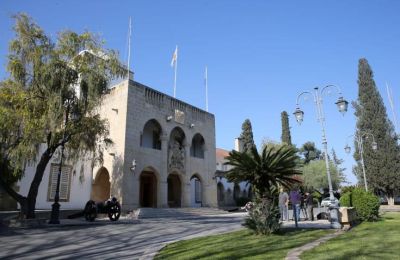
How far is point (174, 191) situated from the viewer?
31297 millimetres

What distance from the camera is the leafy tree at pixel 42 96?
593 inches

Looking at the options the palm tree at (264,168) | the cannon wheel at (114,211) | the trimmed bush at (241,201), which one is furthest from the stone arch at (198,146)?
the palm tree at (264,168)

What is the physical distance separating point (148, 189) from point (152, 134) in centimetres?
527

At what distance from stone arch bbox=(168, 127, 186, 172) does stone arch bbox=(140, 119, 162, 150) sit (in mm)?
1271

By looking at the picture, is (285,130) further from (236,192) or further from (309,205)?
(309,205)

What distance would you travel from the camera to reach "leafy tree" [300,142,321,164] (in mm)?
69938

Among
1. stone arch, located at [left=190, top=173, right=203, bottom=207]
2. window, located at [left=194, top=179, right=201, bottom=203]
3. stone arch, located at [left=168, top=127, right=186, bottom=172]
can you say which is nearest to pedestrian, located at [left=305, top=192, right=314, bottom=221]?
stone arch, located at [left=168, top=127, right=186, bottom=172]

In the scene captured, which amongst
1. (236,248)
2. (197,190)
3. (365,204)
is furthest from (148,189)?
(236,248)

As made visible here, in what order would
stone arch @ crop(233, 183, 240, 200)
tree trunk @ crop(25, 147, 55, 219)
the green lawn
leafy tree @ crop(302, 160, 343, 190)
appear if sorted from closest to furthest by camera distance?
1. the green lawn
2. tree trunk @ crop(25, 147, 55, 219)
3. stone arch @ crop(233, 183, 240, 200)
4. leafy tree @ crop(302, 160, 343, 190)

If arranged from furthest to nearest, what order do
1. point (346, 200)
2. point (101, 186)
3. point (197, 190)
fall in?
point (197, 190)
point (101, 186)
point (346, 200)

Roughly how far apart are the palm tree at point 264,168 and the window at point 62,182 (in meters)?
15.0

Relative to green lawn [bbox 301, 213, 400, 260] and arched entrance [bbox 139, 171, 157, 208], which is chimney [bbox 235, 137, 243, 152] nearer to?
arched entrance [bbox 139, 171, 157, 208]

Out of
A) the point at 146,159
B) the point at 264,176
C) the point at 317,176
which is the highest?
the point at 317,176

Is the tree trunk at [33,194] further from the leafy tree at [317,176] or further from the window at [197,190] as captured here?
the leafy tree at [317,176]
